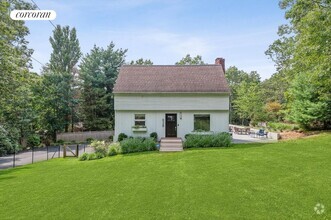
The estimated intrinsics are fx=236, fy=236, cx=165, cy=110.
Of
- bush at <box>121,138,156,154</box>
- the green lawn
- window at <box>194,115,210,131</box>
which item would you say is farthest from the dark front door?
the green lawn

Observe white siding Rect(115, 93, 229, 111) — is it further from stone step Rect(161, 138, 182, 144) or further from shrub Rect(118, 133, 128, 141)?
stone step Rect(161, 138, 182, 144)

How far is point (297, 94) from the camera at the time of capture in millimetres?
23312

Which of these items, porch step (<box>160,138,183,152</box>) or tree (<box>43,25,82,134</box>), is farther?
tree (<box>43,25,82,134</box>)

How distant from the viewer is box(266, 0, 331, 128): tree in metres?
15.1

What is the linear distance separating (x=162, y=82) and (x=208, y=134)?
606 cm

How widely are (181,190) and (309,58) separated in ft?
45.9

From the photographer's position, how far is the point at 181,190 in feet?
26.6

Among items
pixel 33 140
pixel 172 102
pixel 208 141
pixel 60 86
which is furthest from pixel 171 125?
pixel 60 86

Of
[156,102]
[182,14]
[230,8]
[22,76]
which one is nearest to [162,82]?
[156,102]

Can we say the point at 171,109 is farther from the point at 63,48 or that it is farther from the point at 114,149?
the point at 63,48

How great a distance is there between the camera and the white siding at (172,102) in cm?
1980

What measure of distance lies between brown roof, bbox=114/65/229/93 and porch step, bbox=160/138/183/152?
4.20 metres

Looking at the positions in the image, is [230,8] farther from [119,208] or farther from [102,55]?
[102,55]

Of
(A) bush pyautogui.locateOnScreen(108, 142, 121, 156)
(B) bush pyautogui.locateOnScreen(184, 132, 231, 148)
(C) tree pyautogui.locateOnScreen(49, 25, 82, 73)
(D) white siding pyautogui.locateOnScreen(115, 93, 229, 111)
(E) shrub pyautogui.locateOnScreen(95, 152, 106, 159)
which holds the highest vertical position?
(C) tree pyautogui.locateOnScreen(49, 25, 82, 73)
